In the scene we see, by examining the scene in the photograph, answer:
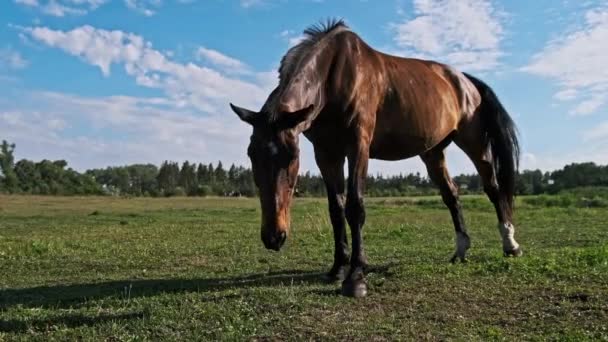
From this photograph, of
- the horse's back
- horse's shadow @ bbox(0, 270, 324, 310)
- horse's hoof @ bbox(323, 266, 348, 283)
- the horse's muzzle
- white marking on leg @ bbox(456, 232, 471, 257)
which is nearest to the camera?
the horse's muzzle

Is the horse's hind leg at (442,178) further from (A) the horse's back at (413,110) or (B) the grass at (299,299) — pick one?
(B) the grass at (299,299)

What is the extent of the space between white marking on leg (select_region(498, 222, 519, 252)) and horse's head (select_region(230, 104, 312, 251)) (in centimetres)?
448

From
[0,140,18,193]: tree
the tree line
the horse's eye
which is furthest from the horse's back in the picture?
[0,140,18,193]: tree

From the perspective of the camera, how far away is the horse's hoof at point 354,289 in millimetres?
5512

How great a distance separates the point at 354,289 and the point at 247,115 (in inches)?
79.4

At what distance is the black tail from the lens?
28.5ft

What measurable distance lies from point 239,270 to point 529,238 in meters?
7.64

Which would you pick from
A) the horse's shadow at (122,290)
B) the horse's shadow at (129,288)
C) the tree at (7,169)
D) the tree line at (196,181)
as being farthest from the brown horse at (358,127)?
the tree at (7,169)

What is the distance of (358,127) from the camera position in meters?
6.08

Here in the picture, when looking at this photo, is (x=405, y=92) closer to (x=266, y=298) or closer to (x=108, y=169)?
(x=266, y=298)

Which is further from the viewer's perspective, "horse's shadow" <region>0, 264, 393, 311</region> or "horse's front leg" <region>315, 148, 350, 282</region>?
"horse's front leg" <region>315, 148, 350, 282</region>

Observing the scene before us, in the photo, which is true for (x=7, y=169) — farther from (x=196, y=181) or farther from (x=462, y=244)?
(x=462, y=244)

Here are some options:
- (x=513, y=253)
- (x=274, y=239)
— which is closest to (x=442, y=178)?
(x=513, y=253)

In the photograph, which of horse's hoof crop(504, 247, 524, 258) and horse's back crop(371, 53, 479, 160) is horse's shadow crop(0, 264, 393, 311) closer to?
horse's back crop(371, 53, 479, 160)
